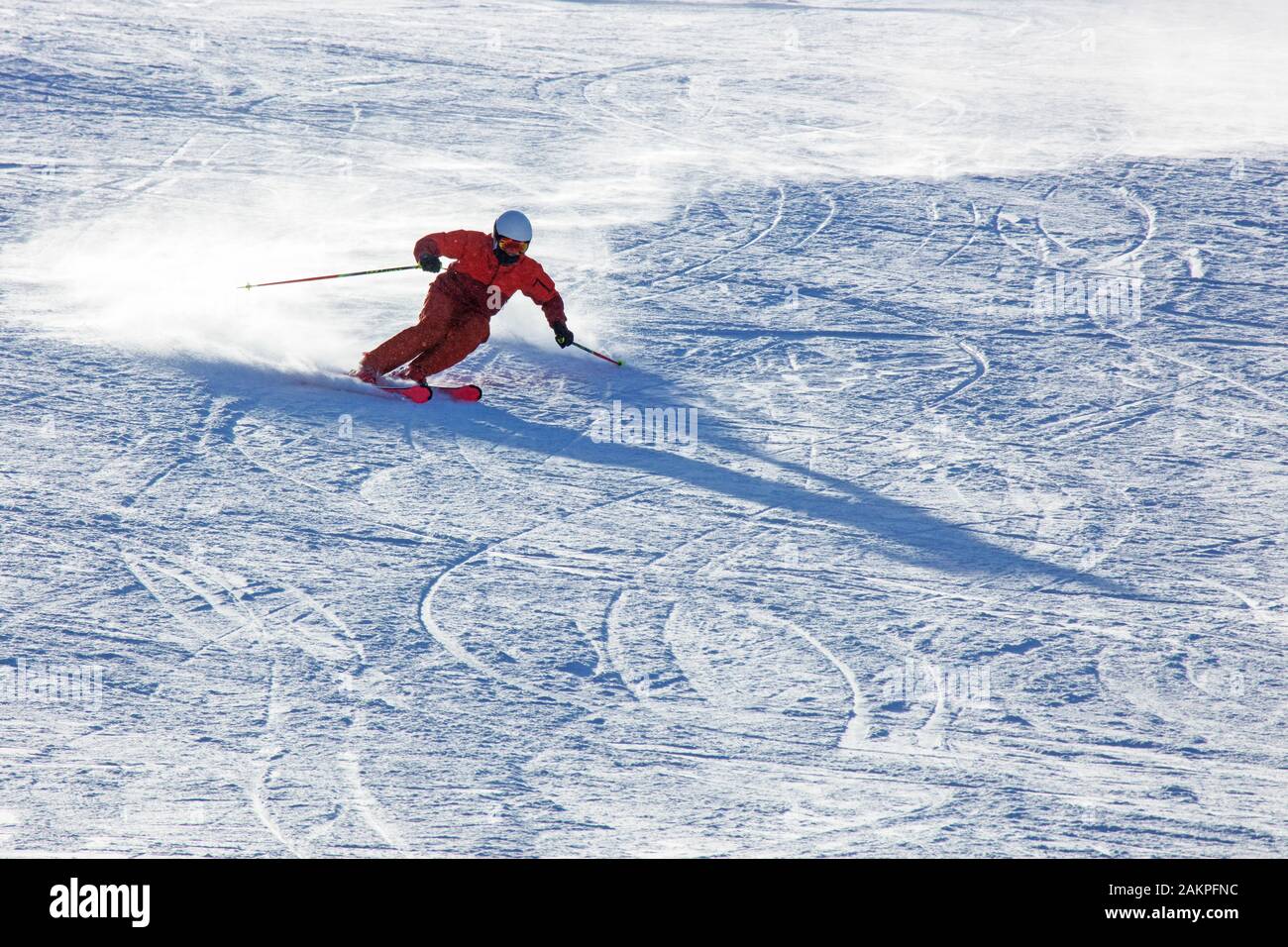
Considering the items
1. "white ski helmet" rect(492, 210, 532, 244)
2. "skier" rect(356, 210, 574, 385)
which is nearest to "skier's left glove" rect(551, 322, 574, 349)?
"skier" rect(356, 210, 574, 385)

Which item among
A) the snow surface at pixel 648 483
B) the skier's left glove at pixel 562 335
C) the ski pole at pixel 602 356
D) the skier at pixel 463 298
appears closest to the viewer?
the snow surface at pixel 648 483

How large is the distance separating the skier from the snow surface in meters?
0.38

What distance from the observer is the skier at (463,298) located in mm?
8266

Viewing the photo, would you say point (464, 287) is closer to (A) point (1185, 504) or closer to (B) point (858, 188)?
(A) point (1185, 504)

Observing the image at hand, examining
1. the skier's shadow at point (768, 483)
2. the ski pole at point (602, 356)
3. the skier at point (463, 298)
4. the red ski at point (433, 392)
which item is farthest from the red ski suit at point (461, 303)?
the skier's shadow at point (768, 483)

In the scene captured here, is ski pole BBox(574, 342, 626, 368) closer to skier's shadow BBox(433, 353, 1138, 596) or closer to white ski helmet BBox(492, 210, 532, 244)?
skier's shadow BBox(433, 353, 1138, 596)

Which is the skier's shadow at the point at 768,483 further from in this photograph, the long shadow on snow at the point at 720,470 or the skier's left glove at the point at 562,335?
the skier's left glove at the point at 562,335

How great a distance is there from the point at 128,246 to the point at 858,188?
5.82m

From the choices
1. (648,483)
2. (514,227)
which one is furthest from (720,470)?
(514,227)

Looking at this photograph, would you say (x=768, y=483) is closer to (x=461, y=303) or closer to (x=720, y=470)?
(x=720, y=470)

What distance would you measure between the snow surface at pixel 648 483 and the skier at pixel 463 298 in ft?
1.26

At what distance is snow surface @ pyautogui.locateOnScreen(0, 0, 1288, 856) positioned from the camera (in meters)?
5.17

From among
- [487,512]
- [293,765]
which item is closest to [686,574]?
[487,512]

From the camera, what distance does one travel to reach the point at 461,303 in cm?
842
